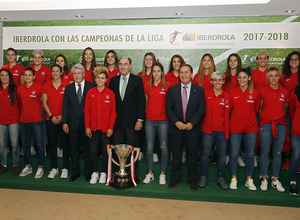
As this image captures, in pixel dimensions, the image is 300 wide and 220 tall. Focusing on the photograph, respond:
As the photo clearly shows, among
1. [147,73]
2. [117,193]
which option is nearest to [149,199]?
[117,193]

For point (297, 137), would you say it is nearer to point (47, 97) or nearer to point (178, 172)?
point (178, 172)

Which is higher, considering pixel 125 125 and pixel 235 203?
pixel 125 125

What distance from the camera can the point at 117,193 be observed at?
3.29 m

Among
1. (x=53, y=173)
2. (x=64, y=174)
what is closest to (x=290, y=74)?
(x=64, y=174)

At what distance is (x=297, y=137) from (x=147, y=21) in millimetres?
3700

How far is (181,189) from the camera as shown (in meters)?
3.28

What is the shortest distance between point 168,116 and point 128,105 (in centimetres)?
57

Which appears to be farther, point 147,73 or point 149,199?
point 147,73

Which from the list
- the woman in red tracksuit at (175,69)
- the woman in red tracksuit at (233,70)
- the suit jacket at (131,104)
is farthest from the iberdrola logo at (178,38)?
the suit jacket at (131,104)

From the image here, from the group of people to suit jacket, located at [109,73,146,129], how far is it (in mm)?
14

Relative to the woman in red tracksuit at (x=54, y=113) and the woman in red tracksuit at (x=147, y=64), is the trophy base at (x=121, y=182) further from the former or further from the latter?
the woman in red tracksuit at (x=147, y=64)

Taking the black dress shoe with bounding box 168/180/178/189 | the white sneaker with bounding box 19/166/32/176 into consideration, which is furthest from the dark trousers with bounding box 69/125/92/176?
the black dress shoe with bounding box 168/180/178/189

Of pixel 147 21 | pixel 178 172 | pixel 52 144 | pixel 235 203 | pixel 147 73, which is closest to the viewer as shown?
pixel 235 203

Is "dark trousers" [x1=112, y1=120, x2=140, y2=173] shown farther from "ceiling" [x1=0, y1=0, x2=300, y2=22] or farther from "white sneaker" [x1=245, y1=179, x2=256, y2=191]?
"ceiling" [x1=0, y1=0, x2=300, y2=22]
